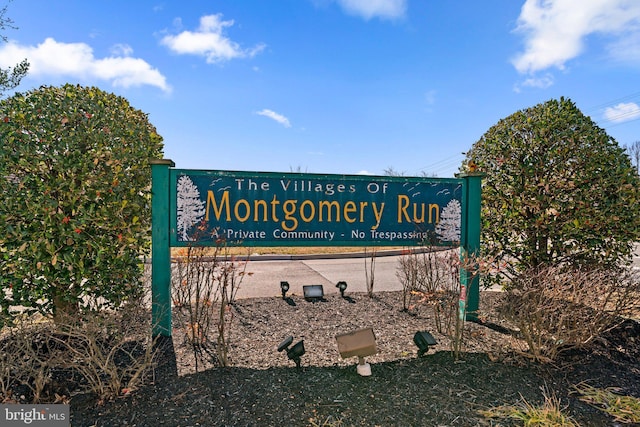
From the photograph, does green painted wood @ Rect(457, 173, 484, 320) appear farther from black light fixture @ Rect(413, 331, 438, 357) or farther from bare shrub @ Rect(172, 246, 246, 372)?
bare shrub @ Rect(172, 246, 246, 372)

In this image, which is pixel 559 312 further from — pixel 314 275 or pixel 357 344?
pixel 314 275

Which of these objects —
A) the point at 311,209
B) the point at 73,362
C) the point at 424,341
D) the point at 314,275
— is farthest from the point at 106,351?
the point at 314,275

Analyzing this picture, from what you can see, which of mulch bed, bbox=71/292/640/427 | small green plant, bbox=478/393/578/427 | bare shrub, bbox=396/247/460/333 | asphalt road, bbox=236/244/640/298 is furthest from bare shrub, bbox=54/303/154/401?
asphalt road, bbox=236/244/640/298

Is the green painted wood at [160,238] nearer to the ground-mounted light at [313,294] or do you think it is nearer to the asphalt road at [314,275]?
the ground-mounted light at [313,294]

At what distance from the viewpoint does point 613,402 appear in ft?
9.26

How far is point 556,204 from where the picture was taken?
443cm

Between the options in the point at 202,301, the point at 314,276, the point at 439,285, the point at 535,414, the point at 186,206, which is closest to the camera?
the point at 535,414

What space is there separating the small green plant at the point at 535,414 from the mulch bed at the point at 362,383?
0.06 metres

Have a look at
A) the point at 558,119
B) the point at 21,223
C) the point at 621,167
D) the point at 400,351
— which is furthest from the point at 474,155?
the point at 21,223

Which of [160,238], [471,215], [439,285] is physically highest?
[471,215]

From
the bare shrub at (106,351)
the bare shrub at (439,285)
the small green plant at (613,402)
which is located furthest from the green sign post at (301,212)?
the small green plant at (613,402)

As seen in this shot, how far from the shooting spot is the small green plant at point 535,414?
8.21 ft

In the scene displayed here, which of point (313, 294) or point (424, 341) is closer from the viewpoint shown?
point (424, 341)

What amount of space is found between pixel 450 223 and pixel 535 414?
7.95 feet
